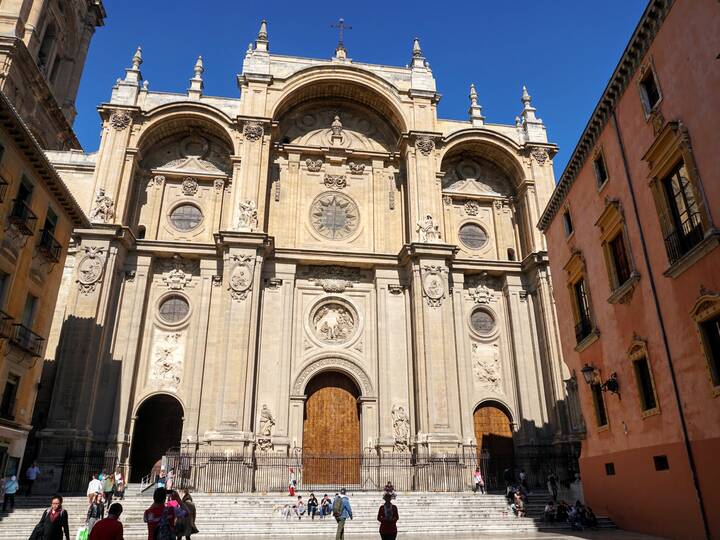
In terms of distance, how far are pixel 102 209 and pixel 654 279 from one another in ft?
70.5

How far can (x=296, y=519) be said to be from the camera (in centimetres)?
1570

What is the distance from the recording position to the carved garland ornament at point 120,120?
2538cm

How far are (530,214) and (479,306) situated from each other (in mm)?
5577

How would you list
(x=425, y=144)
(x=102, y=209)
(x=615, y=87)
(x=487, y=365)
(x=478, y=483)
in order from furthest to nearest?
(x=425, y=144) → (x=487, y=365) → (x=102, y=209) → (x=478, y=483) → (x=615, y=87)

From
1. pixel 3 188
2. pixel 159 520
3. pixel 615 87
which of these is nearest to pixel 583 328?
pixel 615 87

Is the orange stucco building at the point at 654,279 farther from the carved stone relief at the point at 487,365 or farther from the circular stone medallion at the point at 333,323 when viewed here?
the circular stone medallion at the point at 333,323

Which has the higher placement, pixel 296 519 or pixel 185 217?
pixel 185 217

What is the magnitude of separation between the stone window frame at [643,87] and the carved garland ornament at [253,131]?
57.6 feet

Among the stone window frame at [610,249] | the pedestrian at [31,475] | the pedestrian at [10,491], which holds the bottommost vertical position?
the pedestrian at [10,491]

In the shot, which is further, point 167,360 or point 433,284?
point 433,284


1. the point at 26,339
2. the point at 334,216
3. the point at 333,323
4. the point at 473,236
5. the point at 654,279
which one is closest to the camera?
the point at 654,279

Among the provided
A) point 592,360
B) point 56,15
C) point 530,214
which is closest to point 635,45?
point 592,360

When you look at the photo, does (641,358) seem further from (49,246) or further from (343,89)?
(343,89)

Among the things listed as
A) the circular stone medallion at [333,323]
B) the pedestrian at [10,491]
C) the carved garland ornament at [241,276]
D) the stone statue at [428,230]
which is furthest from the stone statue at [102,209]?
the stone statue at [428,230]
